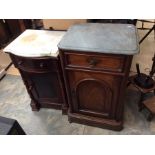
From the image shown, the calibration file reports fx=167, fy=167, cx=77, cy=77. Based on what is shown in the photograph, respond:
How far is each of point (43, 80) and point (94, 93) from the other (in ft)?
1.50

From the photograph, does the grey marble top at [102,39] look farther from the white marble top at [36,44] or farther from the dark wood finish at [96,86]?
the white marble top at [36,44]

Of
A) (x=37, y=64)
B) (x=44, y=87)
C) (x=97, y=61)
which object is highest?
(x=97, y=61)

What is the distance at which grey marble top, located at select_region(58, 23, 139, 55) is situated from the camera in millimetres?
939

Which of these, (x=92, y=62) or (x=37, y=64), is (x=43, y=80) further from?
(x=92, y=62)

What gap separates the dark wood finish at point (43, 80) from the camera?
123 cm

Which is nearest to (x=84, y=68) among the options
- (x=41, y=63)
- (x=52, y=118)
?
(x=41, y=63)

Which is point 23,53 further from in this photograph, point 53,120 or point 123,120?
point 123,120

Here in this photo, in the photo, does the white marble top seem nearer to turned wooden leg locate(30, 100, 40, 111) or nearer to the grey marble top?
the grey marble top

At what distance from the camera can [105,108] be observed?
1.33 metres

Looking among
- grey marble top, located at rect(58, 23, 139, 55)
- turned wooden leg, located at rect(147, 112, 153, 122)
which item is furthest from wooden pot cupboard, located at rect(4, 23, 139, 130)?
turned wooden leg, located at rect(147, 112, 153, 122)

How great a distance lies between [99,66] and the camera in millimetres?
1038

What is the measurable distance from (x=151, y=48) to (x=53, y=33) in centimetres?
171

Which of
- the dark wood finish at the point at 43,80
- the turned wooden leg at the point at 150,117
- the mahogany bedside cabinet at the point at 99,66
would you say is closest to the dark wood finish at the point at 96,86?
the mahogany bedside cabinet at the point at 99,66
